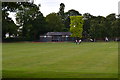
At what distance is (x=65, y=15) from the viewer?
125938 millimetres

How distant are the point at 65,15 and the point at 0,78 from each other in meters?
117

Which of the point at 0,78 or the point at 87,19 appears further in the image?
the point at 87,19

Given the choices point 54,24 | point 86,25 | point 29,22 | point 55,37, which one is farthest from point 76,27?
point 29,22

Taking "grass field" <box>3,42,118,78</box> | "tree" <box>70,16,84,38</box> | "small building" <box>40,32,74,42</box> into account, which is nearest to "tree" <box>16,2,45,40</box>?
"small building" <box>40,32,74,42</box>

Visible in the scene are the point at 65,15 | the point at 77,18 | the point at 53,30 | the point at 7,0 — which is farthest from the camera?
the point at 65,15

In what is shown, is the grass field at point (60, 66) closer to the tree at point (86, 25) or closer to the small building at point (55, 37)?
the small building at point (55, 37)

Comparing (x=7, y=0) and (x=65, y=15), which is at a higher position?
(x=65, y=15)

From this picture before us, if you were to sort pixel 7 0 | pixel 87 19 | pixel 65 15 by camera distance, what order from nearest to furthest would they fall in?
pixel 7 0
pixel 87 19
pixel 65 15

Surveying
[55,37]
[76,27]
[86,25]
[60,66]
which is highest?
[86,25]

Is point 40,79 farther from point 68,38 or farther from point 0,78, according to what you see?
point 68,38

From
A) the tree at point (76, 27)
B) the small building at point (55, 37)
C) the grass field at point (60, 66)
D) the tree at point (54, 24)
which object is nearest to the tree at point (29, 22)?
the small building at point (55, 37)

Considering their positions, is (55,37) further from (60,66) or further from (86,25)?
(60,66)

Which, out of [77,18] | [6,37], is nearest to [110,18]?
[77,18]

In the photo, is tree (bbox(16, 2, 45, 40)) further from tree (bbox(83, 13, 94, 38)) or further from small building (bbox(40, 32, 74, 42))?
tree (bbox(83, 13, 94, 38))
